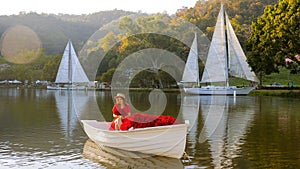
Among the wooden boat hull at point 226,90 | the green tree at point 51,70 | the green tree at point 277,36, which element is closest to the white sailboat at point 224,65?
the wooden boat hull at point 226,90

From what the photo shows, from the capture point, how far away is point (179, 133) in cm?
965

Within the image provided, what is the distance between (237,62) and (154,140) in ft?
121

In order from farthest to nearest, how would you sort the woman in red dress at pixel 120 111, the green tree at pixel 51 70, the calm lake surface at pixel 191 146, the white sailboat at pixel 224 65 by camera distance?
the green tree at pixel 51 70 < the white sailboat at pixel 224 65 < the woman in red dress at pixel 120 111 < the calm lake surface at pixel 191 146

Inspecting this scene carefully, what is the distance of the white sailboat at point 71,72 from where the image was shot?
70.6m

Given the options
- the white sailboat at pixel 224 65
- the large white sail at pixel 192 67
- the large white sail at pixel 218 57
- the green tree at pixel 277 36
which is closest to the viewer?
the green tree at pixel 277 36

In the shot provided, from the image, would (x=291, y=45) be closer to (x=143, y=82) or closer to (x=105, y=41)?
(x=143, y=82)

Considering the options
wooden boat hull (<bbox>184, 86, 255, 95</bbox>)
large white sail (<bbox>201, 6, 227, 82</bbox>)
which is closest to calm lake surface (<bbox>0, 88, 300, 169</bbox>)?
wooden boat hull (<bbox>184, 86, 255, 95</bbox>)

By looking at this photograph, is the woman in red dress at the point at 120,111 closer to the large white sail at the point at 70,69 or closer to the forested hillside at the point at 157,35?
the forested hillside at the point at 157,35

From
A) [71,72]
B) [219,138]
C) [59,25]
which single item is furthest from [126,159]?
[59,25]

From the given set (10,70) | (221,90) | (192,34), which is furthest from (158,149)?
(10,70)

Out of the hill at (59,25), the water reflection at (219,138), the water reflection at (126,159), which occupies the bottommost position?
the water reflection at (126,159)

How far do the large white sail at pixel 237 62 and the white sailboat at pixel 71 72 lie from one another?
31.6 m

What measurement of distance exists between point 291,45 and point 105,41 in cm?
4596

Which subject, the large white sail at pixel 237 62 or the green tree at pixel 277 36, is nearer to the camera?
the green tree at pixel 277 36
